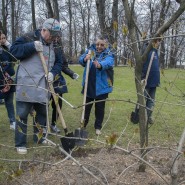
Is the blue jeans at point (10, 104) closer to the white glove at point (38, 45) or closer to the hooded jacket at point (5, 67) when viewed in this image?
the hooded jacket at point (5, 67)

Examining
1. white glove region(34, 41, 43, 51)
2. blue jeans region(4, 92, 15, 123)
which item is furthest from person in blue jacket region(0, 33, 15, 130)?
white glove region(34, 41, 43, 51)

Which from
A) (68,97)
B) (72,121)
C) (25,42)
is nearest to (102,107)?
(72,121)

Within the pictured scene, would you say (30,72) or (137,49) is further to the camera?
(30,72)

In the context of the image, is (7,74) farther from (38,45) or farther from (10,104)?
(38,45)

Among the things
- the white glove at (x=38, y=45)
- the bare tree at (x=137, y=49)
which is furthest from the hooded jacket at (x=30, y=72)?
the bare tree at (x=137, y=49)

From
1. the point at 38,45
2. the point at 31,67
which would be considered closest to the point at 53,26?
the point at 38,45

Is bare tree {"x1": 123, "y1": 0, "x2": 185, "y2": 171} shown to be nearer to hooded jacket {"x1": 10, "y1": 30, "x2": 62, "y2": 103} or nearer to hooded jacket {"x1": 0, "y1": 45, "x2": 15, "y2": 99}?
hooded jacket {"x1": 10, "y1": 30, "x2": 62, "y2": 103}

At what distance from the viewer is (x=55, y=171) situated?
12.5ft

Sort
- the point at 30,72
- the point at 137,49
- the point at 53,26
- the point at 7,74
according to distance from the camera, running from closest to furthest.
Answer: the point at 137,49 < the point at 53,26 < the point at 30,72 < the point at 7,74

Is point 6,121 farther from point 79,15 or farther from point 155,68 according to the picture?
point 79,15

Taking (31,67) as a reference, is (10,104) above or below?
below

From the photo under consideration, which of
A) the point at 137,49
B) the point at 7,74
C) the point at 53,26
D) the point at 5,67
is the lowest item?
the point at 7,74

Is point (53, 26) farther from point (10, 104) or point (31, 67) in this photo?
point (10, 104)

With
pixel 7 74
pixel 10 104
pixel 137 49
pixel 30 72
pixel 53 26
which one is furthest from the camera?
pixel 10 104
